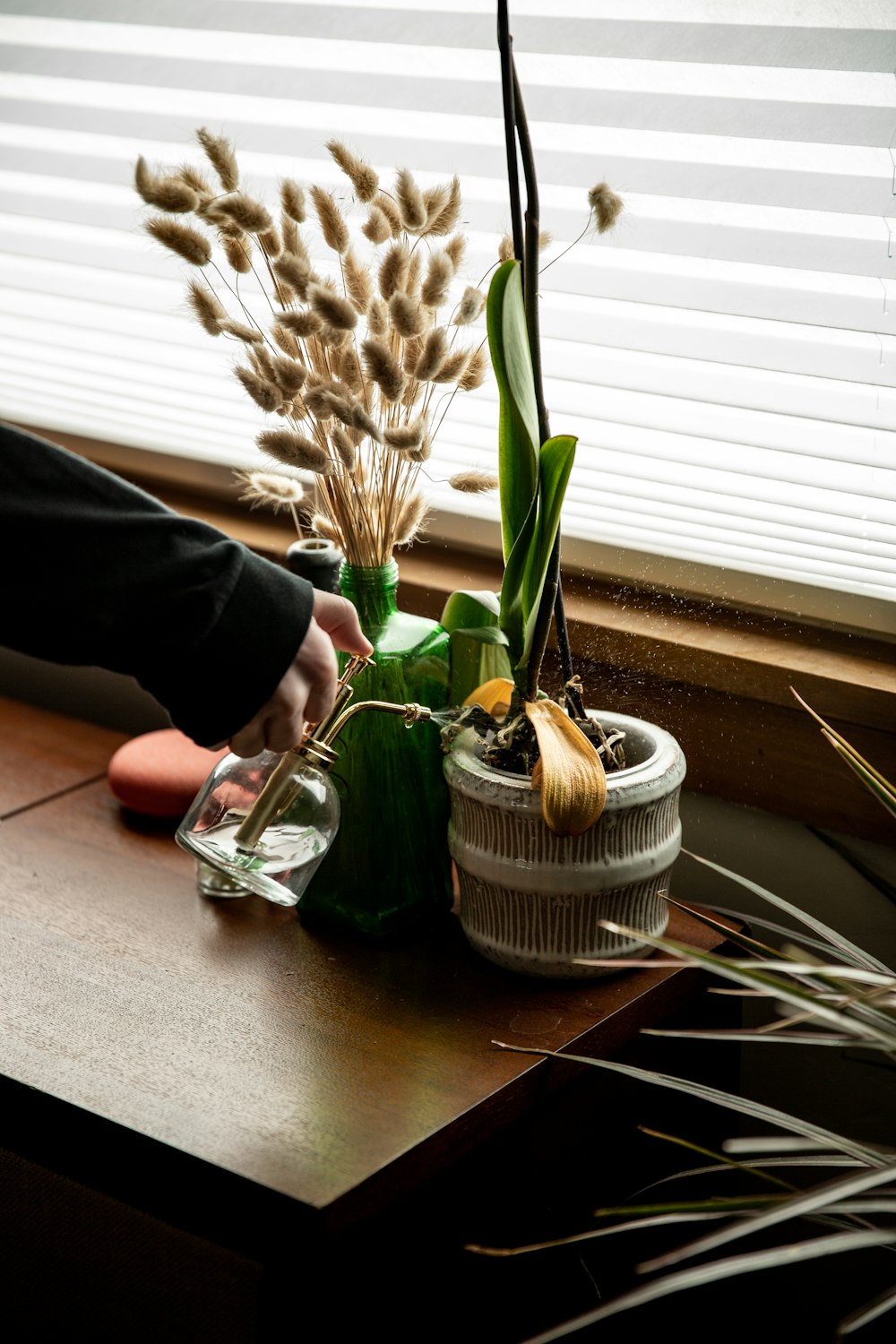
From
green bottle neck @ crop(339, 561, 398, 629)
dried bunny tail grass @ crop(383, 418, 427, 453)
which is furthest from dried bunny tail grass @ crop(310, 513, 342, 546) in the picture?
dried bunny tail grass @ crop(383, 418, 427, 453)

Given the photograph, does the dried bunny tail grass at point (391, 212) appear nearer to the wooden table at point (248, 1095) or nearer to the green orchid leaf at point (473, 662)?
the green orchid leaf at point (473, 662)

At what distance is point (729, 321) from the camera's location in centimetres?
115

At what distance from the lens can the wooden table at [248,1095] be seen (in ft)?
2.63

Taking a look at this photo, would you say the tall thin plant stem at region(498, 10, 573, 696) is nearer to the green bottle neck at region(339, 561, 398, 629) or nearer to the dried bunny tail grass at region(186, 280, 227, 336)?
the green bottle neck at region(339, 561, 398, 629)

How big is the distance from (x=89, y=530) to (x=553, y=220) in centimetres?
63

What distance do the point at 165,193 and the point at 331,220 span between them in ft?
0.43

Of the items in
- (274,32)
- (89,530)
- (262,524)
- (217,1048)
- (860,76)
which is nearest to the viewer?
(89,530)

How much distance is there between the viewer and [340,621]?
36.9 inches

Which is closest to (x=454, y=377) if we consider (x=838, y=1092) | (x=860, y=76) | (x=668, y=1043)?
(x=860, y=76)

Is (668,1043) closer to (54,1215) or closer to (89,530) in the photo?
(54,1215)

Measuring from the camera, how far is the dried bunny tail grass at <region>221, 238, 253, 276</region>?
3.28ft

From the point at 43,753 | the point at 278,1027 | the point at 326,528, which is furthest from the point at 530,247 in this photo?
the point at 43,753

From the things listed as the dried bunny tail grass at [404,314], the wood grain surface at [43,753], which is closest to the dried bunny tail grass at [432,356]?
the dried bunny tail grass at [404,314]

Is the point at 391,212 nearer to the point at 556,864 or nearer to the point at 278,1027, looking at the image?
the point at 556,864
